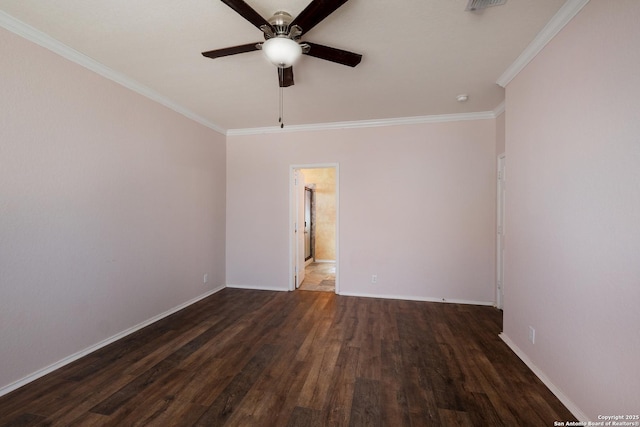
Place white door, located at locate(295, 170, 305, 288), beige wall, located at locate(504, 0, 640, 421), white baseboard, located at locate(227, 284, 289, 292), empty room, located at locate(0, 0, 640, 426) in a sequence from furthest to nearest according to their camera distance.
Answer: white door, located at locate(295, 170, 305, 288)
white baseboard, located at locate(227, 284, 289, 292)
empty room, located at locate(0, 0, 640, 426)
beige wall, located at locate(504, 0, 640, 421)

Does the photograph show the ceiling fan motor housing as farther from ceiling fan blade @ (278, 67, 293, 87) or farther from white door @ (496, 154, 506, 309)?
white door @ (496, 154, 506, 309)

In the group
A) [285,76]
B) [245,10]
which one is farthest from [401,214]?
[245,10]

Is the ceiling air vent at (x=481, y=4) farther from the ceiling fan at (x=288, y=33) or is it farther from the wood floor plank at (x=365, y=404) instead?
the wood floor plank at (x=365, y=404)

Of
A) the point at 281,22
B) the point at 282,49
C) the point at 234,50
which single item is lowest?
the point at 282,49

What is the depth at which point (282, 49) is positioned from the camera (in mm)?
1754

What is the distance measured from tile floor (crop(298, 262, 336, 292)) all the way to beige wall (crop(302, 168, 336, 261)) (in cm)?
49

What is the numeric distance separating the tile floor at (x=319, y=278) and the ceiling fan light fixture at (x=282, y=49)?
11.7ft

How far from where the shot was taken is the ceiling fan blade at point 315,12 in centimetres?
147

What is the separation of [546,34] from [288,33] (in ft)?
6.46

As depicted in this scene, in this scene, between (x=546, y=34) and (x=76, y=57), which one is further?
(x=76, y=57)

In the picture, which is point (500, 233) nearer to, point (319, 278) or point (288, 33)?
point (319, 278)

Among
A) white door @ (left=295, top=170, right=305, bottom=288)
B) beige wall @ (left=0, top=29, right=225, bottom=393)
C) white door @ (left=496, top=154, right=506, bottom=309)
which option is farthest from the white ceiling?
white door @ (left=295, top=170, right=305, bottom=288)

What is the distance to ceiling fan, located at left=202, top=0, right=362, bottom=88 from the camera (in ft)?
4.96

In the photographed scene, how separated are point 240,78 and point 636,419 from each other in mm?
3743
